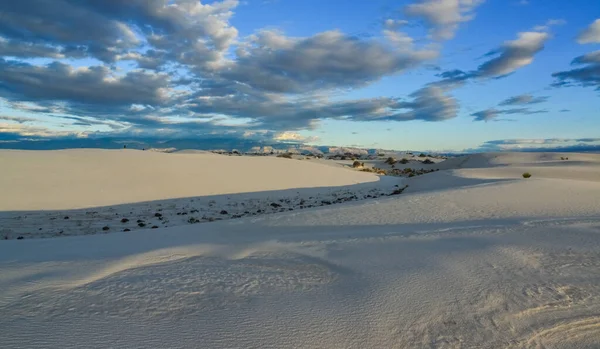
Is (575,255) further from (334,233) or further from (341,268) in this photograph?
(334,233)

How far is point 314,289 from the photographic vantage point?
404 centimetres

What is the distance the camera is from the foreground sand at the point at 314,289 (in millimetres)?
→ 3068

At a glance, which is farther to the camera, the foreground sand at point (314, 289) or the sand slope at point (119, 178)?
the sand slope at point (119, 178)

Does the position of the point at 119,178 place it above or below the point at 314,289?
above

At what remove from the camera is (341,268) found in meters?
4.74

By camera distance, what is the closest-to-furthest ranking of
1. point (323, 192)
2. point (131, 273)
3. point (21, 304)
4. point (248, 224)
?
point (21, 304) → point (131, 273) → point (248, 224) → point (323, 192)

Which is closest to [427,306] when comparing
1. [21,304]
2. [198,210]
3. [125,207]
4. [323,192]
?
[21,304]

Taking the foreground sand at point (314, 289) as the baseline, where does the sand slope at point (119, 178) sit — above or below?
above

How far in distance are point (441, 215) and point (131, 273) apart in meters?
6.55

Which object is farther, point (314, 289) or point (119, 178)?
point (119, 178)

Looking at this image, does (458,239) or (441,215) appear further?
(441,215)

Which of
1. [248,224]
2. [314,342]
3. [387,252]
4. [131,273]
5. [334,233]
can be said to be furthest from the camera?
[248,224]

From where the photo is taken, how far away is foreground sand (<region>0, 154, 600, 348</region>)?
3068mm

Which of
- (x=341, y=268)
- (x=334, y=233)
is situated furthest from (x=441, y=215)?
(x=341, y=268)
